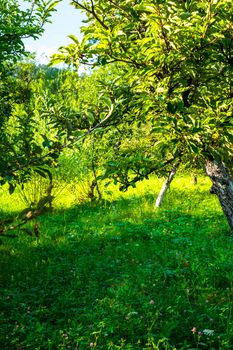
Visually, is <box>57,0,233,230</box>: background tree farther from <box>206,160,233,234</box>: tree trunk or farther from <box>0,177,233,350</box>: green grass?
<box>0,177,233,350</box>: green grass

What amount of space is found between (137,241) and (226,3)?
261 inches

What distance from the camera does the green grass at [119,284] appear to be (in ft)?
15.3

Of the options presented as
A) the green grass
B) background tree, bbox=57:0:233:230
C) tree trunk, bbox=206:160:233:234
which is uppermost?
background tree, bbox=57:0:233:230

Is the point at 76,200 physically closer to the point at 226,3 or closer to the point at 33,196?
the point at 33,196

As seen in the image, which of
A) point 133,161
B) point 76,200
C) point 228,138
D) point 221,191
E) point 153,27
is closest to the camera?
point 153,27

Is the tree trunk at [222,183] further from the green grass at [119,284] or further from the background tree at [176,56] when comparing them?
the green grass at [119,284]

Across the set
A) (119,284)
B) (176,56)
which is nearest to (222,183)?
(176,56)

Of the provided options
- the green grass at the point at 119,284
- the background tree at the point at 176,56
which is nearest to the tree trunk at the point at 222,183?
the background tree at the point at 176,56

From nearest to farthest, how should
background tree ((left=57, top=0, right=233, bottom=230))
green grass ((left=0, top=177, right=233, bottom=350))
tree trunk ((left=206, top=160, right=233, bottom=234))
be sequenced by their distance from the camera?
background tree ((left=57, top=0, right=233, bottom=230))
tree trunk ((left=206, top=160, right=233, bottom=234))
green grass ((left=0, top=177, right=233, bottom=350))

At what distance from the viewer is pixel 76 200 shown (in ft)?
46.0

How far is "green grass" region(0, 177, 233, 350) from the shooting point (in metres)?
4.65

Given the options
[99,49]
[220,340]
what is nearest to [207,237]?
[220,340]

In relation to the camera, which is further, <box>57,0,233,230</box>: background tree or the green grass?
the green grass

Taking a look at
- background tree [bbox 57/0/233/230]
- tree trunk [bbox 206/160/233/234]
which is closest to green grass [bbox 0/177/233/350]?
tree trunk [bbox 206/160/233/234]
